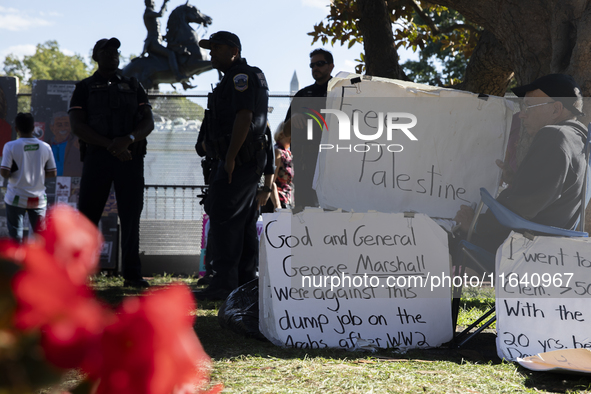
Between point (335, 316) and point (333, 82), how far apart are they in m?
1.30

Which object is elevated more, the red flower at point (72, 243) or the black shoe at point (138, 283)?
the red flower at point (72, 243)

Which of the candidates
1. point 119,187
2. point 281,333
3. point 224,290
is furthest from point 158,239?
point 281,333

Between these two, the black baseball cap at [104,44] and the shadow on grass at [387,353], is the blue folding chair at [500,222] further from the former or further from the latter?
the black baseball cap at [104,44]

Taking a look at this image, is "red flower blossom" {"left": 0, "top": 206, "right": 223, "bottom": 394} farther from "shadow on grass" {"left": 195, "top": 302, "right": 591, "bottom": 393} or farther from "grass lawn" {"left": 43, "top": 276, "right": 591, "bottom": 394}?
"shadow on grass" {"left": 195, "top": 302, "right": 591, "bottom": 393}

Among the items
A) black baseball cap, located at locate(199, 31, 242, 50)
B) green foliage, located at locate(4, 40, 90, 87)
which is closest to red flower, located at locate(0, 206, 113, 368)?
black baseball cap, located at locate(199, 31, 242, 50)

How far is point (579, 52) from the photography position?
A: 4090mm

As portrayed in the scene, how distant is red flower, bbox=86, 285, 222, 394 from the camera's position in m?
0.32

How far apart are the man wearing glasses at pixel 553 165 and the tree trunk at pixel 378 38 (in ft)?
12.4

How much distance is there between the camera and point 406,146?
322 centimetres

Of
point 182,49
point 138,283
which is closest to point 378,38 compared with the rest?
point 138,283

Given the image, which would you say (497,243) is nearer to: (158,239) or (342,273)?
(342,273)

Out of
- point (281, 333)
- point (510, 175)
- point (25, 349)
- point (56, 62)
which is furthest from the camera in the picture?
point (56, 62)

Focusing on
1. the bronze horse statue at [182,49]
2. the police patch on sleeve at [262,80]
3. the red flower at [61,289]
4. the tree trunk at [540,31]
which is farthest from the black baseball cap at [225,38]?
the bronze horse statue at [182,49]

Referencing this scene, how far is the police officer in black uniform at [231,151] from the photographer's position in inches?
152
